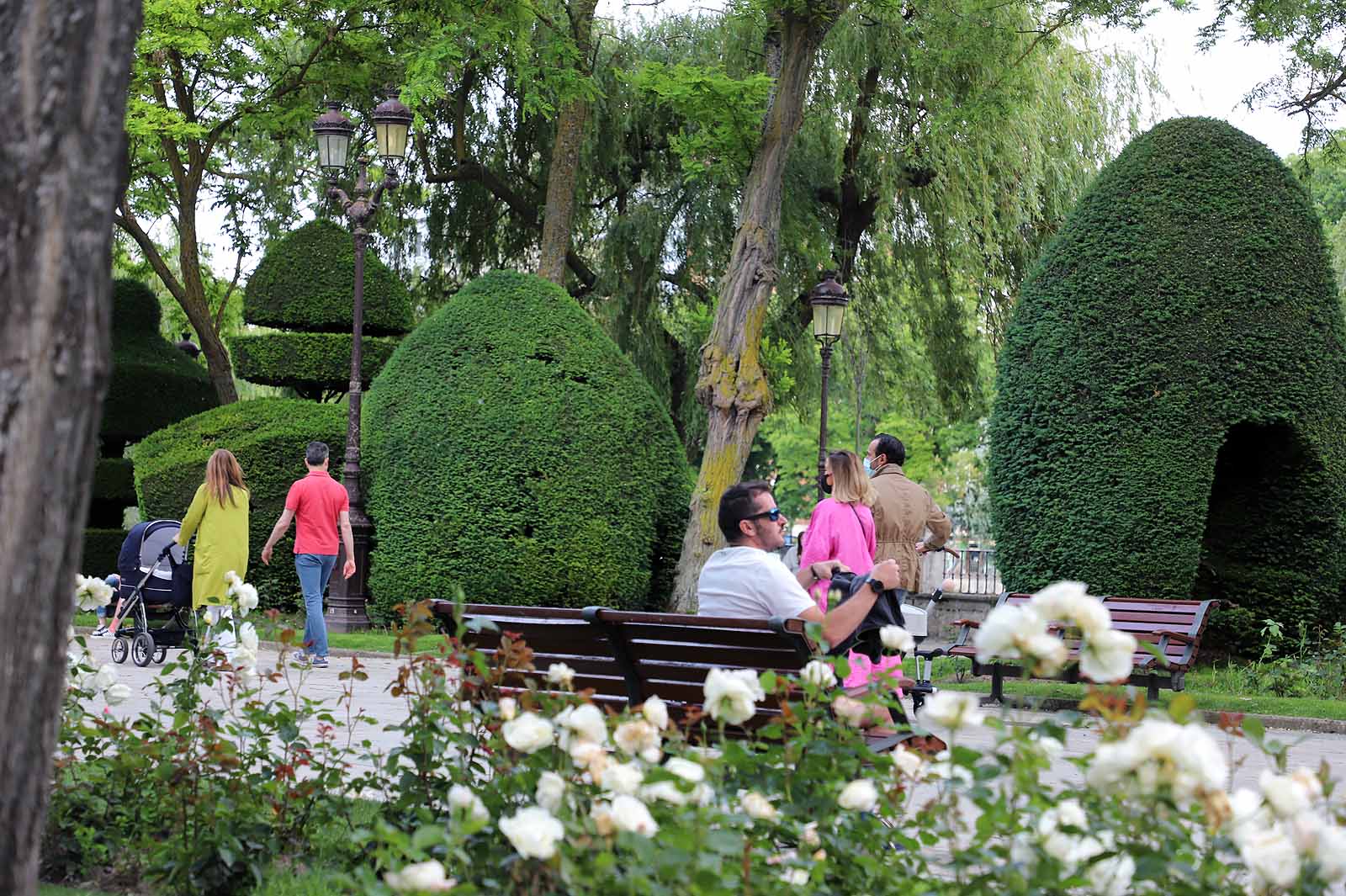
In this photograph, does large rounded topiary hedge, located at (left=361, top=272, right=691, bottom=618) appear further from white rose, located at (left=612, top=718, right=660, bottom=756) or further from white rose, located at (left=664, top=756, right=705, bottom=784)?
white rose, located at (left=664, top=756, right=705, bottom=784)

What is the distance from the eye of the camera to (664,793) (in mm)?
3000

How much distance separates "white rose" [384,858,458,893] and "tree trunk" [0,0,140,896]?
620 millimetres

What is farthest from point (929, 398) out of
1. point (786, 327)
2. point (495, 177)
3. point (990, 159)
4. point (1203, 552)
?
point (1203, 552)

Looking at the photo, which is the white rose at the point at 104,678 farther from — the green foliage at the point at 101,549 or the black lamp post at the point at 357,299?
the green foliage at the point at 101,549

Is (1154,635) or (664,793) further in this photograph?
(1154,635)

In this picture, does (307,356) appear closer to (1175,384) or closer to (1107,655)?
(1175,384)

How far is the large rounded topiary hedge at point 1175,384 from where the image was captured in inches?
502

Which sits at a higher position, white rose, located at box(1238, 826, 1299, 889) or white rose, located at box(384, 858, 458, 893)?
A: white rose, located at box(1238, 826, 1299, 889)

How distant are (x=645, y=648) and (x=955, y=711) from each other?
2.87m

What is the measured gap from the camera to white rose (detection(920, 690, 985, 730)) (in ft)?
10.1

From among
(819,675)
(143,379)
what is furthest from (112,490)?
(819,675)

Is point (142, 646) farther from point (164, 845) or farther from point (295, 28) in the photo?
point (295, 28)

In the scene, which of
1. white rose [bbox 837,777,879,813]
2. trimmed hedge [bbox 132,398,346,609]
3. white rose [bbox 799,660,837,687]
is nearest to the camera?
white rose [bbox 837,777,879,813]

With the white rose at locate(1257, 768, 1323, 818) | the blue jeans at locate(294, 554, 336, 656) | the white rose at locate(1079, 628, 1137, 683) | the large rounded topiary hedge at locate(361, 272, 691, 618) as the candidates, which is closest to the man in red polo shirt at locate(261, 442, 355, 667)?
the blue jeans at locate(294, 554, 336, 656)
